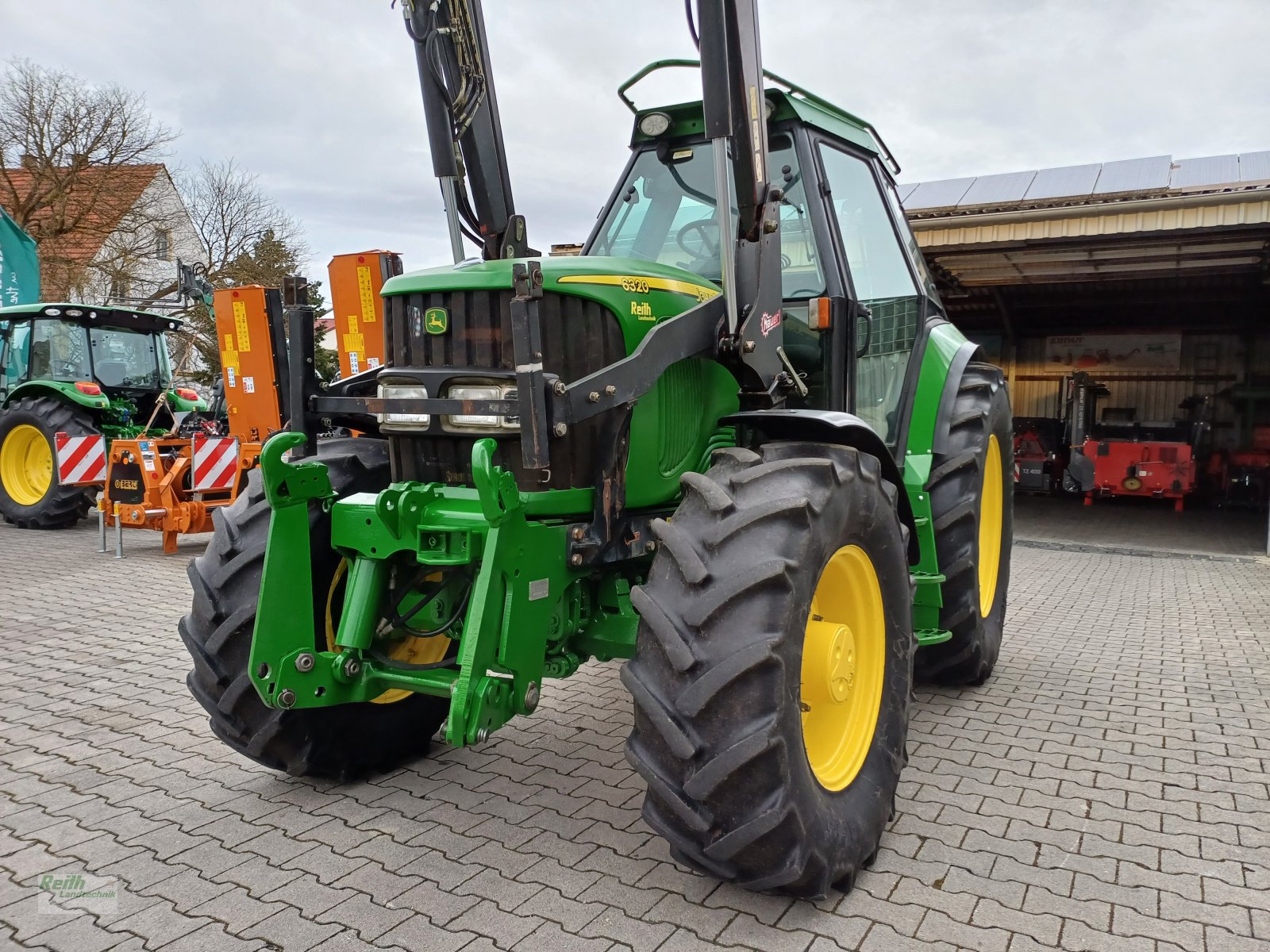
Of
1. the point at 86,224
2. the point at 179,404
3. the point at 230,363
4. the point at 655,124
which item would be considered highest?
→ the point at 86,224

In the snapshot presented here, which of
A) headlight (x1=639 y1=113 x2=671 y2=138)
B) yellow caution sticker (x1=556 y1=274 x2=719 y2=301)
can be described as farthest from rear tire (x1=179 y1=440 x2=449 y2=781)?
headlight (x1=639 y1=113 x2=671 y2=138)

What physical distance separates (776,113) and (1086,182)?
8.84 metres

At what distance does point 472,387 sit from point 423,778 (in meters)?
1.57

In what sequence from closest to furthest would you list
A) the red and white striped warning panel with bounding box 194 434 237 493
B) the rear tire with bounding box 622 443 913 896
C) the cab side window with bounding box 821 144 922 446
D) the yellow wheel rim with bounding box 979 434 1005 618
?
the rear tire with bounding box 622 443 913 896 < the cab side window with bounding box 821 144 922 446 < the yellow wheel rim with bounding box 979 434 1005 618 < the red and white striped warning panel with bounding box 194 434 237 493

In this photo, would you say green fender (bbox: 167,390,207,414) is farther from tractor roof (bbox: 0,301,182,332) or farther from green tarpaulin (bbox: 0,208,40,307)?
green tarpaulin (bbox: 0,208,40,307)

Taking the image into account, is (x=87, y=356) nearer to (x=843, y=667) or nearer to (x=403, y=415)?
(x=403, y=415)

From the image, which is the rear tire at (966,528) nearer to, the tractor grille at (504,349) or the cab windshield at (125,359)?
the tractor grille at (504,349)

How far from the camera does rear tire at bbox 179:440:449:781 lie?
3.13 m

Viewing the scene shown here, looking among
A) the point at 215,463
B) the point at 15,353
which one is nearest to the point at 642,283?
the point at 215,463

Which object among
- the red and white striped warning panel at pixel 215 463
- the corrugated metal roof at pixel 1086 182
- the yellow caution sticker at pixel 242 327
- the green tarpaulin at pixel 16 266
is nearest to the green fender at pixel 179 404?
the yellow caution sticker at pixel 242 327

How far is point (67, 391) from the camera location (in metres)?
10.6

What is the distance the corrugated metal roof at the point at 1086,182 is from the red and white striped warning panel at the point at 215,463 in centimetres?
727

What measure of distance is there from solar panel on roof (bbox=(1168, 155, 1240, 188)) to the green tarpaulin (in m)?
15.2

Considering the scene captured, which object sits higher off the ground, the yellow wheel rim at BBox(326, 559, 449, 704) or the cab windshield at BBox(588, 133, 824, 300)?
the cab windshield at BBox(588, 133, 824, 300)
